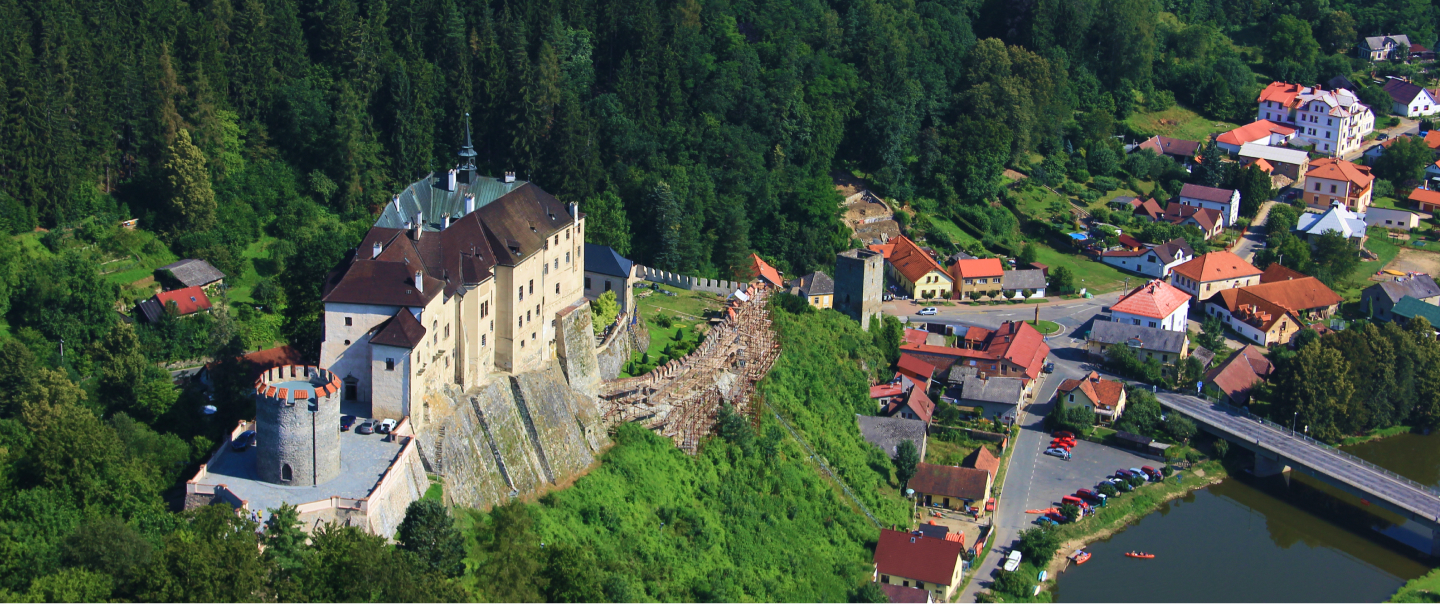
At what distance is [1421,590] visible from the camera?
72.0 meters

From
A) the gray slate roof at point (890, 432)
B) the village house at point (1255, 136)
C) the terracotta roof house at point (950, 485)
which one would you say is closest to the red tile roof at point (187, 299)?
the gray slate roof at point (890, 432)

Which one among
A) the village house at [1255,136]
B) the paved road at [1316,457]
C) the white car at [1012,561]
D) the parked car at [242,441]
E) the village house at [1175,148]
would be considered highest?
the village house at [1255,136]

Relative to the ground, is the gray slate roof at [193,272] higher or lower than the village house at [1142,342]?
higher

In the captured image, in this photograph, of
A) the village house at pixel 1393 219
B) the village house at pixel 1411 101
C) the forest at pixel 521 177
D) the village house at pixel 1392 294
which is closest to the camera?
the forest at pixel 521 177

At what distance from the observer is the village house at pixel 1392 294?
102125 mm

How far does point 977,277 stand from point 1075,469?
23509 millimetres

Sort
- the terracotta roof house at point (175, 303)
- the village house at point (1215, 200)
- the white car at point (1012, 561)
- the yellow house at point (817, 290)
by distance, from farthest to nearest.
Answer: the village house at point (1215, 200) < the yellow house at point (817, 290) < the terracotta roof house at point (175, 303) < the white car at point (1012, 561)

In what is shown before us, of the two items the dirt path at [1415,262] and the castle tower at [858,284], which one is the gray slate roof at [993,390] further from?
the dirt path at [1415,262]

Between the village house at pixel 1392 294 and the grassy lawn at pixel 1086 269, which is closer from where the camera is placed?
the village house at pixel 1392 294

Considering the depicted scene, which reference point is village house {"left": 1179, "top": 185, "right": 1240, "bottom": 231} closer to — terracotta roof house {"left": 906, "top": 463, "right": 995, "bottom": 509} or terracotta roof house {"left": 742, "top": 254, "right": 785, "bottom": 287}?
terracotta roof house {"left": 742, "top": 254, "right": 785, "bottom": 287}

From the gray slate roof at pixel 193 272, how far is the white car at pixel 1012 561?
4048 cm

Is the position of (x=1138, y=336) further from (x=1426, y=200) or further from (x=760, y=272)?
(x=1426, y=200)

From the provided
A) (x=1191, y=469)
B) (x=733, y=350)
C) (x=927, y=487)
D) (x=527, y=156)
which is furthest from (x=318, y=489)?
(x=1191, y=469)

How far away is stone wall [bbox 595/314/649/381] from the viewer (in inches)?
2714
